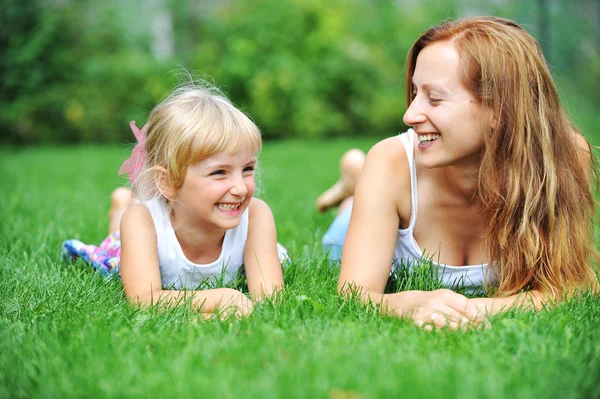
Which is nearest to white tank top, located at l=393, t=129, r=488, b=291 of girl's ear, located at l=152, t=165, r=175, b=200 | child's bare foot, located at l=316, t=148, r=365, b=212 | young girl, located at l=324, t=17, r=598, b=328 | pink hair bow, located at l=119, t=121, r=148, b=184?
young girl, located at l=324, t=17, r=598, b=328

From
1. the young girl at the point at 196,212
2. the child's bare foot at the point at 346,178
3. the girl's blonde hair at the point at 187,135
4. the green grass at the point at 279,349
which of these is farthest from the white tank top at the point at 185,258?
the child's bare foot at the point at 346,178

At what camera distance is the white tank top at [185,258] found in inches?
115

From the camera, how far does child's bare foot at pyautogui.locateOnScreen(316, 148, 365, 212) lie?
13.8 feet

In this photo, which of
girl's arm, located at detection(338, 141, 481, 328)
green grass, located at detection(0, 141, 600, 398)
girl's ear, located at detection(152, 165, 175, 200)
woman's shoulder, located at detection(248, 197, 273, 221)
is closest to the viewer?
green grass, located at detection(0, 141, 600, 398)

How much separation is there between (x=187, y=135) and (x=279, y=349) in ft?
3.66

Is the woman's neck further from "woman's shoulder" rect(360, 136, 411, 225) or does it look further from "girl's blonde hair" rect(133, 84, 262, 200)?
"girl's blonde hair" rect(133, 84, 262, 200)

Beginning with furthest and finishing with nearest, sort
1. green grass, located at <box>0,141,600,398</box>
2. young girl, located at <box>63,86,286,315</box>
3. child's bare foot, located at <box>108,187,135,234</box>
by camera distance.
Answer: child's bare foot, located at <box>108,187,135,234</box> → young girl, located at <box>63,86,286,315</box> → green grass, located at <box>0,141,600,398</box>

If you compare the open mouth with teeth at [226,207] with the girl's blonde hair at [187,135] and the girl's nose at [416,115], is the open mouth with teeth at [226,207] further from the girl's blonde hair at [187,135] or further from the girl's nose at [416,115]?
the girl's nose at [416,115]

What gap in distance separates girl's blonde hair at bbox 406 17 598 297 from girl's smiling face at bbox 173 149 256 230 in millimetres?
819

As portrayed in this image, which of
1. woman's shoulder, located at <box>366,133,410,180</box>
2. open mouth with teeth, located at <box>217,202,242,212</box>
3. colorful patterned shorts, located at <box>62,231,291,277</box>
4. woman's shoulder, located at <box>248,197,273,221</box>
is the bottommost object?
colorful patterned shorts, located at <box>62,231,291,277</box>

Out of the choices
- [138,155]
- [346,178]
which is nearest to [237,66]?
[346,178]

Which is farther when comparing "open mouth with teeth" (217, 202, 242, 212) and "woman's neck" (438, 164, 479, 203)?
"open mouth with teeth" (217, 202, 242, 212)

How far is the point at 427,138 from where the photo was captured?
2.58 metres

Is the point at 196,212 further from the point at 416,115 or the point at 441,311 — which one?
the point at 441,311
